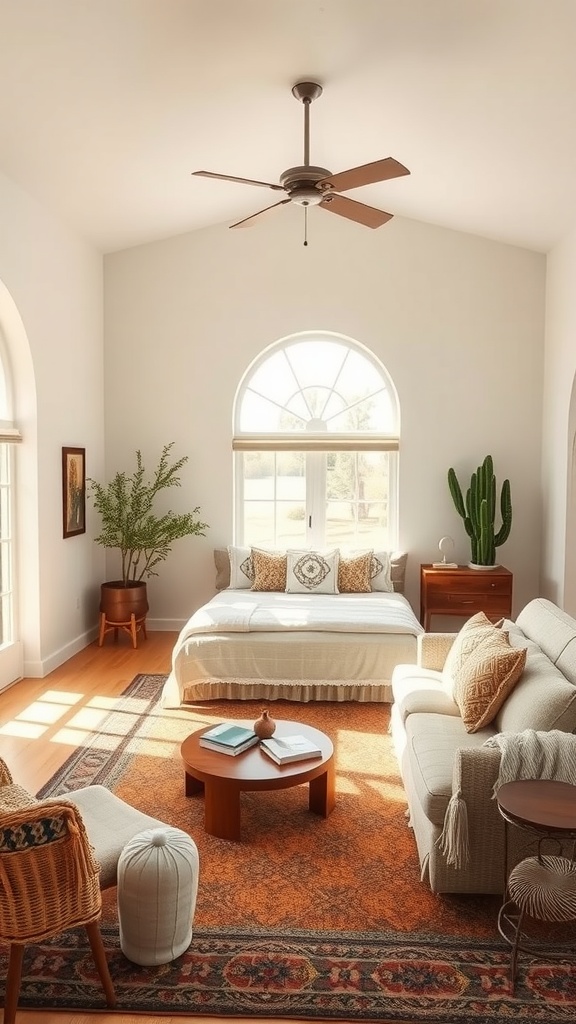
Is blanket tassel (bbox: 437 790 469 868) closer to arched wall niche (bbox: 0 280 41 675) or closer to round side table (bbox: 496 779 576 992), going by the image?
round side table (bbox: 496 779 576 992)

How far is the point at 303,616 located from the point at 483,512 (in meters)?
1.91

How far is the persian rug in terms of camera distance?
226cm

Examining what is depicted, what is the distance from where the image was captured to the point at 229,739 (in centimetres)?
350

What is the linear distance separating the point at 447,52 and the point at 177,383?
3.72 meters

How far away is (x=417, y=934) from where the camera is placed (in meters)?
2.57

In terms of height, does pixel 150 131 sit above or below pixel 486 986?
above

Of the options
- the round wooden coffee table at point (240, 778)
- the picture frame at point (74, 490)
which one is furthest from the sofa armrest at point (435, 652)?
the picture frame at point (74, 490)

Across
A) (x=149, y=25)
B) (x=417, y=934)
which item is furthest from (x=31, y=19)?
(x=417, y=934)

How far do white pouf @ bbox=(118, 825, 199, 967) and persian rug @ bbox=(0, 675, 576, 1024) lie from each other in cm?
6

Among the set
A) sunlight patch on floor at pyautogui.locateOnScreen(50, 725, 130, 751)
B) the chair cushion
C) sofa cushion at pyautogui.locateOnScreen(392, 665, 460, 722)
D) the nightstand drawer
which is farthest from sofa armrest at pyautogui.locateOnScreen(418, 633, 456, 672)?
the chair cushion

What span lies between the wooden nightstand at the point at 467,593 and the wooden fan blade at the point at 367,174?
338 cm

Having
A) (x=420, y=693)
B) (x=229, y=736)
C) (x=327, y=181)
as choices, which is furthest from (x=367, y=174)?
(x=229, y=736)

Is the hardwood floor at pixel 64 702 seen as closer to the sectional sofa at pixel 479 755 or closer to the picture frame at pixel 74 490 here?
the picture frame at pixel 74 490

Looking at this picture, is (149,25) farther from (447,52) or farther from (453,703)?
(453,703)
